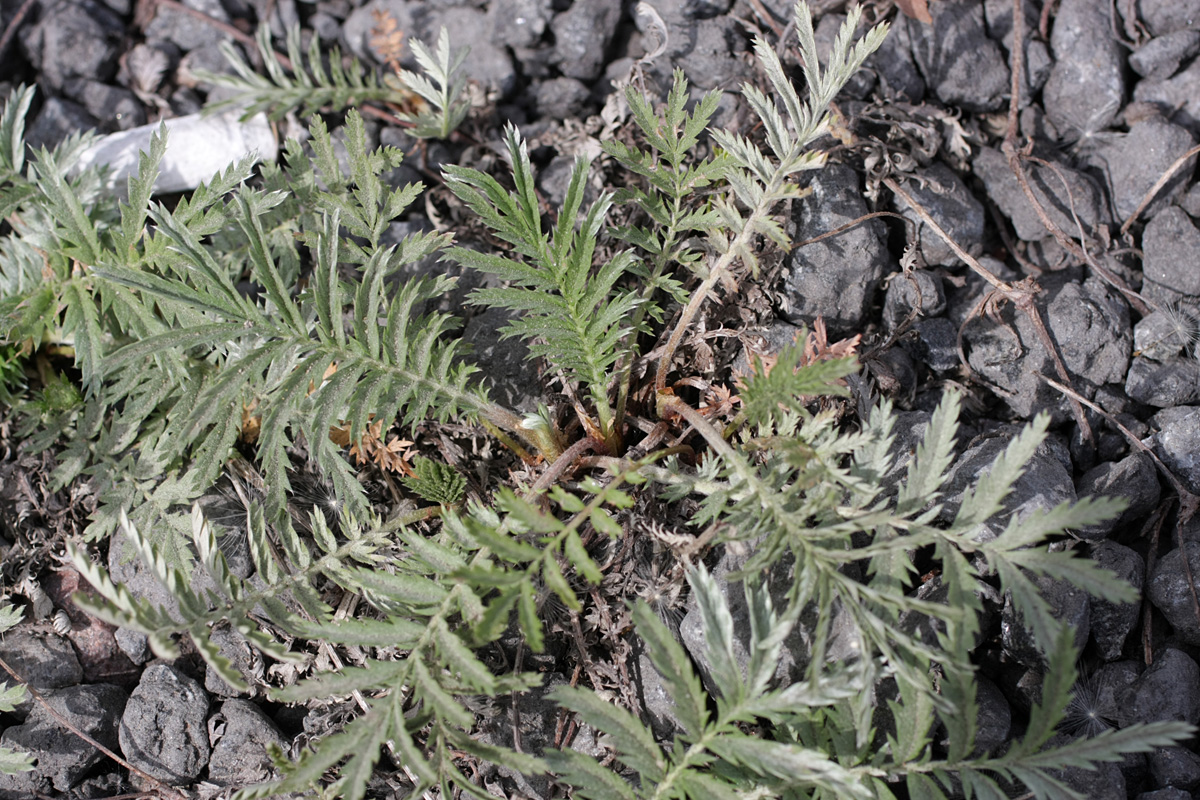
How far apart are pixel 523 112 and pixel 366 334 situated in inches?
66.2

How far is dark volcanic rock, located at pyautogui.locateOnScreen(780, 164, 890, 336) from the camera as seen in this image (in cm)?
290

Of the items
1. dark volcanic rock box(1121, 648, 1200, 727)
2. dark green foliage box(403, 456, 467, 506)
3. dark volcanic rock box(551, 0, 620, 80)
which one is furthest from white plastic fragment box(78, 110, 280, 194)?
dark volcanic rock box(1121, 648, 1200, 727)

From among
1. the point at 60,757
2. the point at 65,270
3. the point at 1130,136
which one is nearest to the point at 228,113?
the point at 65,270

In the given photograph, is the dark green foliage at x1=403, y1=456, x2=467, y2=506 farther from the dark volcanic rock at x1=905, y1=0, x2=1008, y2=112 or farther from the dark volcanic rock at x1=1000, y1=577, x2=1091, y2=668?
the dark volcanic rock at x1=905, y1=0, x2=1008, y2=112

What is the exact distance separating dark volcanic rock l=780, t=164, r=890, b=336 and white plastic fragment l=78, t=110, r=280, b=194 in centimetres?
214

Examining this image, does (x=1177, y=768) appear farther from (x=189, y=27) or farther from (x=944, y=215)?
(x=189, y=27)

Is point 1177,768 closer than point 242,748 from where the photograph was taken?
Yes

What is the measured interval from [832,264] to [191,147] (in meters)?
2.65

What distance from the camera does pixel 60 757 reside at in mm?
2684

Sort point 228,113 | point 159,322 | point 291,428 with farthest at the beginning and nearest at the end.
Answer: point 228,113
point 291,428
point 159,322

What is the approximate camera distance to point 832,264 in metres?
2.90

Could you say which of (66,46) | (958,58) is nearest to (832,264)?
(958,58)

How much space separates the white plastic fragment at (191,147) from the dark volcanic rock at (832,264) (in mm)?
2137

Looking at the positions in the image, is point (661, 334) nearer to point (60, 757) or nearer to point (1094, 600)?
point (1094, 600)
